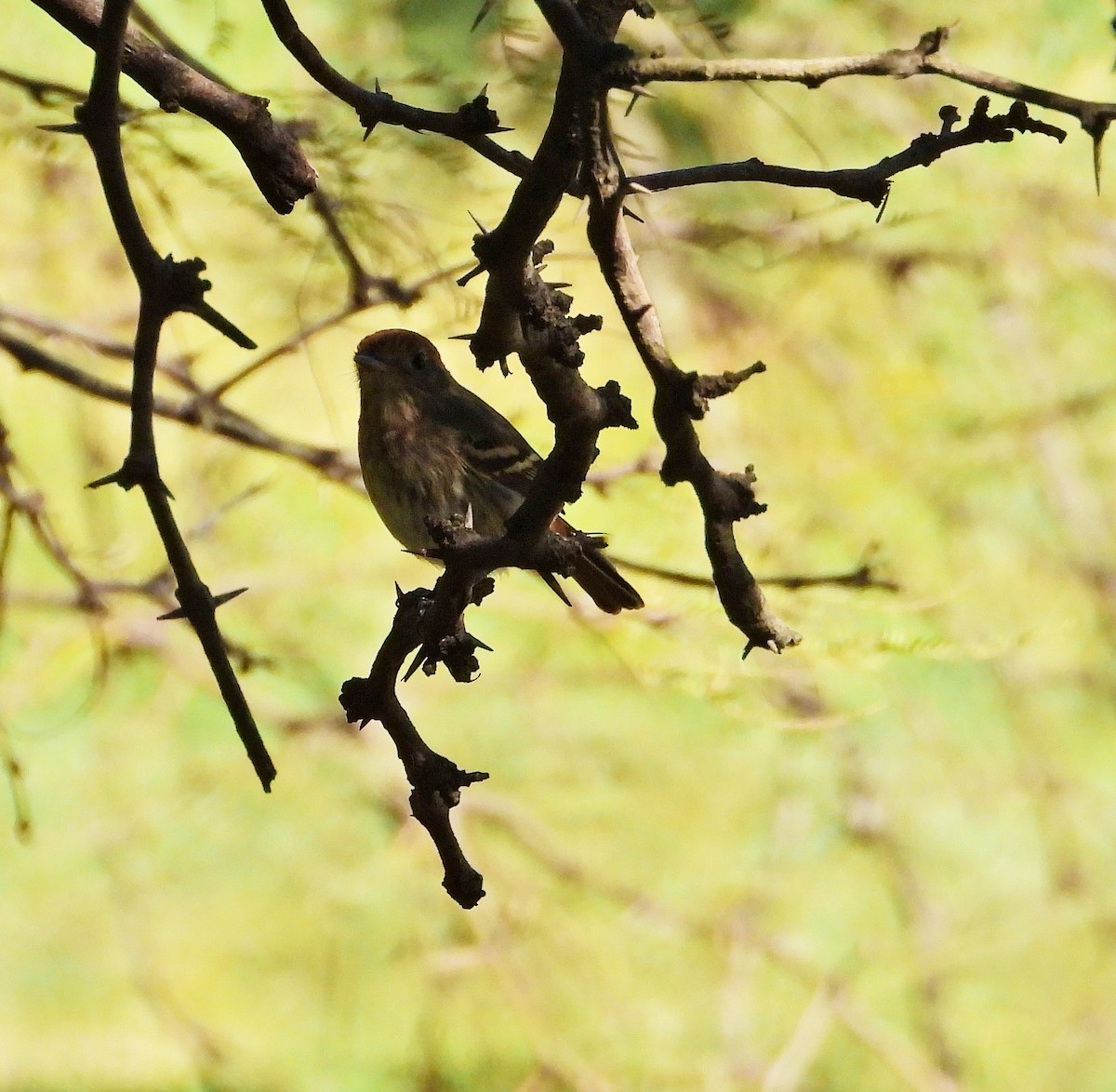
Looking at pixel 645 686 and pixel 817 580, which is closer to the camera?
pixel 817 580

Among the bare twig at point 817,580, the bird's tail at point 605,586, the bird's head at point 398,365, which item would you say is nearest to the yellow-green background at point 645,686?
the bird's head at point 398,365

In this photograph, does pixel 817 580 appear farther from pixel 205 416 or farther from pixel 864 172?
pixel 205 416

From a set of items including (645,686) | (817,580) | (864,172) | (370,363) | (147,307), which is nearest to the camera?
(864,172)

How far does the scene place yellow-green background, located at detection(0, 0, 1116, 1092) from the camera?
15.7 feet

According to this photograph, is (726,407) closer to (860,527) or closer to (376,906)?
(860,527)

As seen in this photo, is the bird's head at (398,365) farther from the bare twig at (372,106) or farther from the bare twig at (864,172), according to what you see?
the bare twig at (864,172)

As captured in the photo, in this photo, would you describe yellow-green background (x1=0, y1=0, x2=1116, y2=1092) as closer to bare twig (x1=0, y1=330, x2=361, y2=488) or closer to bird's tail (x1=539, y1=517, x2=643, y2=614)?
bare twig (x1=0, y1=330, x2=361, y2=488)

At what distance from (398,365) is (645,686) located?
1.45 m

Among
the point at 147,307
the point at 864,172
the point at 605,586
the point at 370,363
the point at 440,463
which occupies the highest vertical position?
the point at 370,363

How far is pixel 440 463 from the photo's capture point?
3693 millimetres

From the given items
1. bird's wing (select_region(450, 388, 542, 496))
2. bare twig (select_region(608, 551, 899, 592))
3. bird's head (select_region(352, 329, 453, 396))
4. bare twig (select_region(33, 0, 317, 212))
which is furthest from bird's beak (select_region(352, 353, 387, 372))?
bare twig (select_region(33, 0, 317, 212))

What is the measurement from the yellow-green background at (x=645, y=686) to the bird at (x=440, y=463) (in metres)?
0.35

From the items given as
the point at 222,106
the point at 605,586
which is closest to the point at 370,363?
the point at 605,586

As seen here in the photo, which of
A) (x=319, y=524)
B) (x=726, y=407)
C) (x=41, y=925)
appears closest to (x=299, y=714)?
(x=319, y=524)
